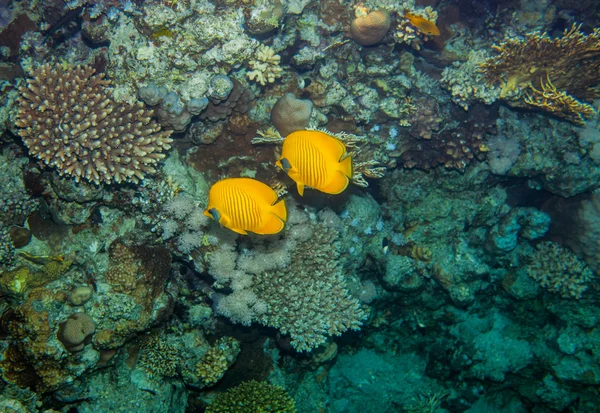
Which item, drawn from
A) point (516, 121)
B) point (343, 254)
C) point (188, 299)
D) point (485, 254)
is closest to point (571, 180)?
point (516, 121)

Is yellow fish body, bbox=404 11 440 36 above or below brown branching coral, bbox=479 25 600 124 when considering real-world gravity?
above

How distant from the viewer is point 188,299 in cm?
498

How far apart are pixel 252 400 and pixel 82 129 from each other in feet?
13.3

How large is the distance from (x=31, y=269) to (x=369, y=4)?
5606 millimetres

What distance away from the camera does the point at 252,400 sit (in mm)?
4855

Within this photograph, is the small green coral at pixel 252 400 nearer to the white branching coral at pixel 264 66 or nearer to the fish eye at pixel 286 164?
the fish eye at pixel 286 164

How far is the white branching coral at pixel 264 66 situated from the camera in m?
4.56

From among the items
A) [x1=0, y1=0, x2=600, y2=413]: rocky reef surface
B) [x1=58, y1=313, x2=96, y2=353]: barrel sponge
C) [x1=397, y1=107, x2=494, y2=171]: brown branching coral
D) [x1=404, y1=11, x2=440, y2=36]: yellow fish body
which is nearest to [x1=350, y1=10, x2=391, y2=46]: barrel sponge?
[x1=0, y1=0, x2=600, y2=413]: rocky reef surface

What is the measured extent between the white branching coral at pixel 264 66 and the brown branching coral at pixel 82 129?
4.67ft

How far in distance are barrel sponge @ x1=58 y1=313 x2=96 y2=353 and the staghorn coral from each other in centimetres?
724

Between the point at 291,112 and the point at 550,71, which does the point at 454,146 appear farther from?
the point at 291,112

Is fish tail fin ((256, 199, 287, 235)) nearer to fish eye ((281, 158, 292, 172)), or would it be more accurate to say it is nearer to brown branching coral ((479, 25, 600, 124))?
fish eye ((281, 158, 292, 172))

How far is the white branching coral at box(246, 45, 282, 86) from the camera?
4.56 meters

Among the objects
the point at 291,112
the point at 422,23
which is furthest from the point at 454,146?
the point at 291,112
